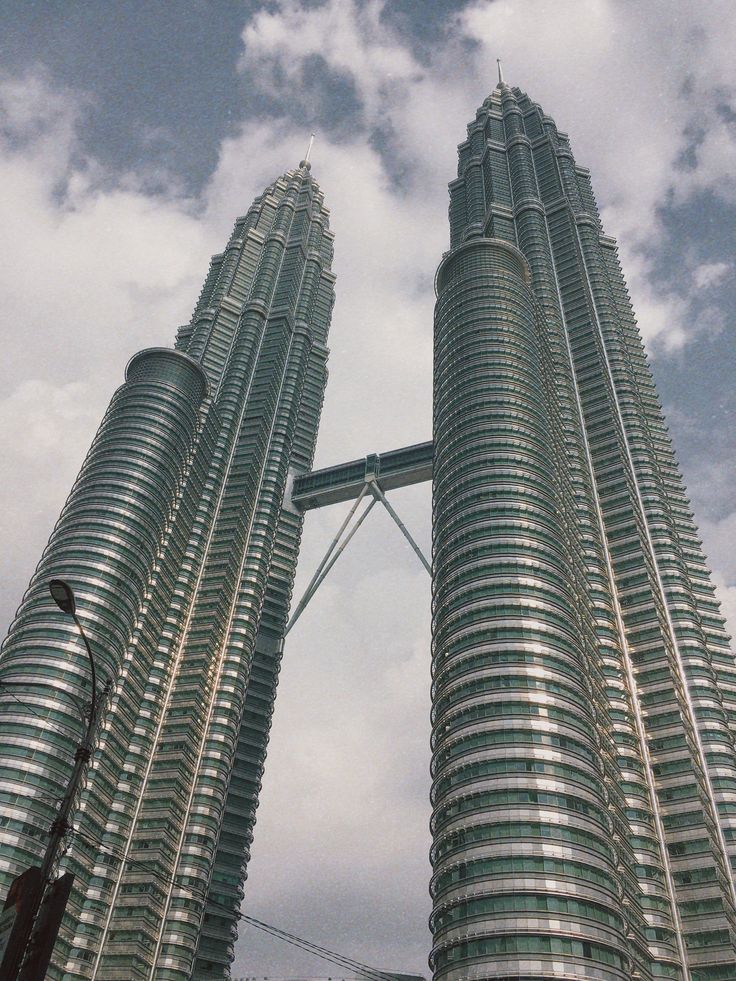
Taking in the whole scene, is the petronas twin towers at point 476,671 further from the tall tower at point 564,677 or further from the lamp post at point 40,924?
the lamp post at point 40,924

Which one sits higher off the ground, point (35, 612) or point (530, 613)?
point (35, 612)

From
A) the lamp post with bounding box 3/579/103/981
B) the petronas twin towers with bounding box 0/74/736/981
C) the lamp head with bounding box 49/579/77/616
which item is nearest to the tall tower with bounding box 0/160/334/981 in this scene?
the petronas twin towers with bounding box 0/74/736/981

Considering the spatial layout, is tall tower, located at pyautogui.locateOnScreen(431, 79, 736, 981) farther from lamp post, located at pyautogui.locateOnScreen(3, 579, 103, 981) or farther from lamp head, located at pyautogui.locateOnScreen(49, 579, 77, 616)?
lamp head, located at pyautogui.locateOnScreen(49, 579, 77, 616)

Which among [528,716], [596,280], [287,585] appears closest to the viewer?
[528,716]

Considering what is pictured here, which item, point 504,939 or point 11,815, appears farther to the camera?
point 11,815

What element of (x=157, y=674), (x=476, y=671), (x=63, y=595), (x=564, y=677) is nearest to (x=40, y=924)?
(x=63, y=595)

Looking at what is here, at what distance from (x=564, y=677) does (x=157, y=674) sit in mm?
73918

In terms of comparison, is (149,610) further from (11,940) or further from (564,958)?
(11,940)

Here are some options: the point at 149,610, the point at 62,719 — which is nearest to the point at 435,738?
the point at 62,719

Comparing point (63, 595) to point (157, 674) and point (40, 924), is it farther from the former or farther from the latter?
point (157, 674)

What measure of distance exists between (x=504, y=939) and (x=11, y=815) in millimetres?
61950

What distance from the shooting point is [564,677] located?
10406 centimetres

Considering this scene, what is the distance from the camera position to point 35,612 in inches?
5069

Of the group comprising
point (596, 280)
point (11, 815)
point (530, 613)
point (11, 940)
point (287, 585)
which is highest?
point (596, 280)
